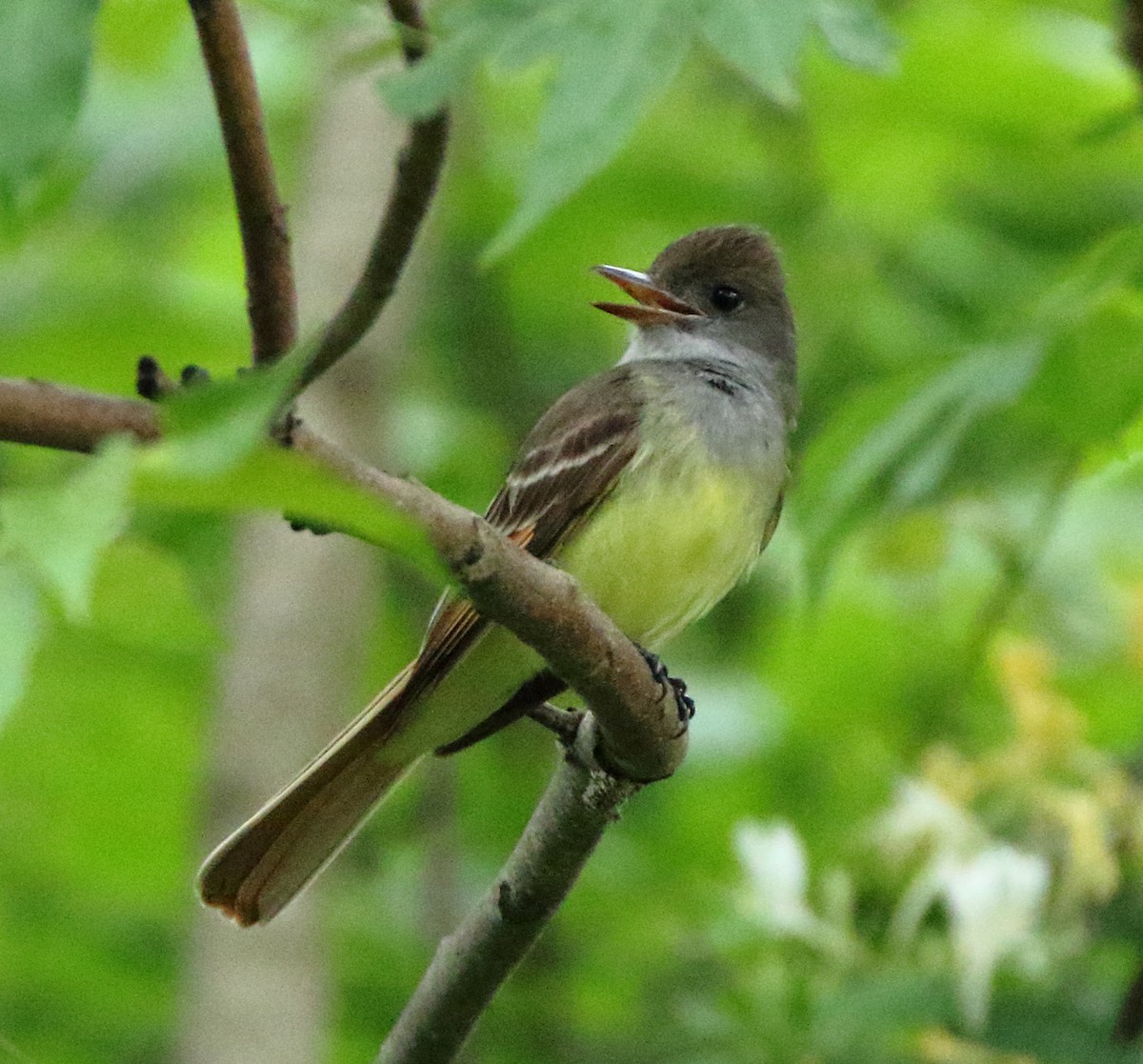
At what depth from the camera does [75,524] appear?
4.44 ft

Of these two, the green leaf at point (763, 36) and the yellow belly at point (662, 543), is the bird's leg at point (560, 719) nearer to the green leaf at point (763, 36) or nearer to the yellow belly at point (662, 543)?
the yellow belly at point (662, 543)

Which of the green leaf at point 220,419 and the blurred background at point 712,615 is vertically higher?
the blurred background at point 712,615

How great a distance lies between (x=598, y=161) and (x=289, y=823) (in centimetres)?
158

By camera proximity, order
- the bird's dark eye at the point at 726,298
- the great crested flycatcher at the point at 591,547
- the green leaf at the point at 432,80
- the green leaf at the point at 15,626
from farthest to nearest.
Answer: the bird's dark eye at the point at 726,298
the great crested flycatcher at the point at 591,547
the green leaf at the point at 432,80
the green leaf at the point at 15,626

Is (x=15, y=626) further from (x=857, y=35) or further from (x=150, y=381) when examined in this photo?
(x=857, y=35)

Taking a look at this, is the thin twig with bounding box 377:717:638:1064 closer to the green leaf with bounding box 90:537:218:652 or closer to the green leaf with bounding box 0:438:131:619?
the green leaf with bounding box 0:438:131:619

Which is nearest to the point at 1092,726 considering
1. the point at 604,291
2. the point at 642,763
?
the point at 604,291

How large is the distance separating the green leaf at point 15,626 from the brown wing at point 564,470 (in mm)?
2103

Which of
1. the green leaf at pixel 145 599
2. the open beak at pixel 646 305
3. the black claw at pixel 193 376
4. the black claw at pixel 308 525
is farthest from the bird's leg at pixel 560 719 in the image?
the green leaf at pixel 145 599

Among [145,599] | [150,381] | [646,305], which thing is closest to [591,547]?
[646,305]

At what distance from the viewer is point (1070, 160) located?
5.53m

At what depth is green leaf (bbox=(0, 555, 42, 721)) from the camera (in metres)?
1.46

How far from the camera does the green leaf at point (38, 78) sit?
6.08ft

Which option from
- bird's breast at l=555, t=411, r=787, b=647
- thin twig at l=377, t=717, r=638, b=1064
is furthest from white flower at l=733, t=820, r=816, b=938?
thin twig at l=377, t=717, r=638, b=1064
